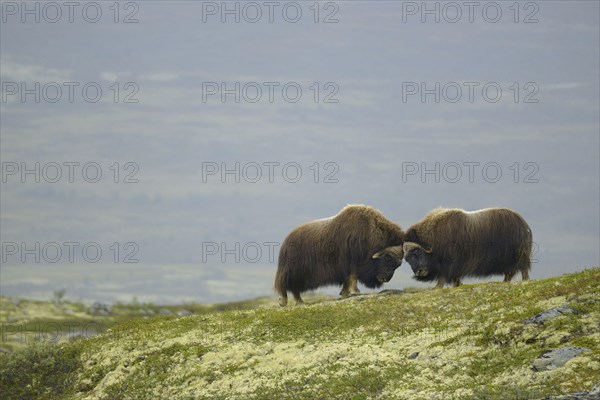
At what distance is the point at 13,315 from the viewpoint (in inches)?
3187

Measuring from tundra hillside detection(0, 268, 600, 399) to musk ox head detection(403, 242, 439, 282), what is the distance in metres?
2.24

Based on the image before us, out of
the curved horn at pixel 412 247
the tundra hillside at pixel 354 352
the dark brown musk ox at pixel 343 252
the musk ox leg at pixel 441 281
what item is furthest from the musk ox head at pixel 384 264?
the tundra hillside at pixel 354 352

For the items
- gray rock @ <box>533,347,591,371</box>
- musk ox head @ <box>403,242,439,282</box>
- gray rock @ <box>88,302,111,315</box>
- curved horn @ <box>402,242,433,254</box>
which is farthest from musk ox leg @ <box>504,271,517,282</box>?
gray rock @ <box>88,302,111,315</box>

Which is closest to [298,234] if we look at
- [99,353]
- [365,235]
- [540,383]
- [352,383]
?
[365,235]

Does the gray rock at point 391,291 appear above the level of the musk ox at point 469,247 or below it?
below

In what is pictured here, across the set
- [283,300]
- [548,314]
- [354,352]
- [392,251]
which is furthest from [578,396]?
[283,300]

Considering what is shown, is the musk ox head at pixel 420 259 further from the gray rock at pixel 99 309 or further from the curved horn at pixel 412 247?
the gray rock at pixel 99 309

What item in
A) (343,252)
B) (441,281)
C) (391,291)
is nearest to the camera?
(391,291)

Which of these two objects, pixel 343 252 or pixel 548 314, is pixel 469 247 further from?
pixel 548 314

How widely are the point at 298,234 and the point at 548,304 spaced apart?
11.4m

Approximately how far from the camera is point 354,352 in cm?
2248

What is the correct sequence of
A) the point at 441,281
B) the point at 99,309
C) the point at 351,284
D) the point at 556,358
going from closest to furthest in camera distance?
1. the point at 556,358
2. the point at 351,284
3. the point at 441,281
4. the point at 99,309

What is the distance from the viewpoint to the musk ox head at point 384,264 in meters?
30.2

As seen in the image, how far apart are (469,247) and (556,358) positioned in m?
12.0
